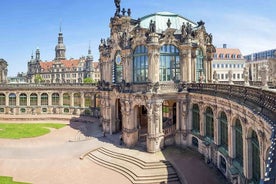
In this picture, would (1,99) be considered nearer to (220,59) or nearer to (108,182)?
(108,182)

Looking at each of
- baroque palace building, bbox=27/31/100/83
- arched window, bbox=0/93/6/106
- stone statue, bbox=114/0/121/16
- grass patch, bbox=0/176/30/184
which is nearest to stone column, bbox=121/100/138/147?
stone statue, bbox=114/0/121/16

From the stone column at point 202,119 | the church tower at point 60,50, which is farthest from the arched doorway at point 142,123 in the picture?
the church tower at point 60,50

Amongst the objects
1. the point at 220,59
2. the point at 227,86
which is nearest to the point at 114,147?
the point at 227,86

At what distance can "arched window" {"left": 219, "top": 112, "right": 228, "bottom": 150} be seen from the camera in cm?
2475

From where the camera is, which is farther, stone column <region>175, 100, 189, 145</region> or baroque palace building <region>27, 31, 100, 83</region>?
baroque palace building <region>27, 31, 100, 83</region>

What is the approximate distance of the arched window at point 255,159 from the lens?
56.9 ft

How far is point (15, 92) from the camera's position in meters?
66.2

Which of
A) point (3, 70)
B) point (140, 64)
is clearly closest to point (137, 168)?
point (140, 64)

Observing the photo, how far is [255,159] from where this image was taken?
17891 mm

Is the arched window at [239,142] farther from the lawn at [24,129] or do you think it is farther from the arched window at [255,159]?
the lawn at [24,129]

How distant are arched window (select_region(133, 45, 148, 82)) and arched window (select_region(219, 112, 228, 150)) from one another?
13156 mm

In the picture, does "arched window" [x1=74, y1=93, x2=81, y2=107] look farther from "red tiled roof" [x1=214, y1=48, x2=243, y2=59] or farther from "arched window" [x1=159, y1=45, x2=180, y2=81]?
"red tiled roof" [x1=214, y1=48, x2=243, y2=59]

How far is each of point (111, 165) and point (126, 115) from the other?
8258 mm

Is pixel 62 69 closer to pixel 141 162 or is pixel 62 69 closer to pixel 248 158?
pixel 141 162
